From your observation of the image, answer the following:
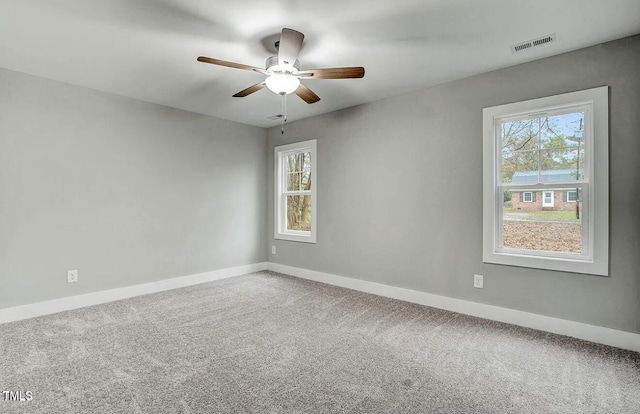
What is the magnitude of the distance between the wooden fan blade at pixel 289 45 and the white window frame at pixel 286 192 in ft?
7.60

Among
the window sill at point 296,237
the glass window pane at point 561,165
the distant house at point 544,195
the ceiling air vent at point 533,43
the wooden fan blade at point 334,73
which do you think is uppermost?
the ceiling air vent at point 533,43

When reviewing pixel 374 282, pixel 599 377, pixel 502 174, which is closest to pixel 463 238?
pixel 502 174

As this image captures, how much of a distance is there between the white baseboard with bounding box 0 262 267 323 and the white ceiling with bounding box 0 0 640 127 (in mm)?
2307

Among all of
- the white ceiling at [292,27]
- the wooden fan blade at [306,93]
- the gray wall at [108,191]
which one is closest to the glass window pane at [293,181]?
the gray wall at [108,191]

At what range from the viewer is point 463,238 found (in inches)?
130

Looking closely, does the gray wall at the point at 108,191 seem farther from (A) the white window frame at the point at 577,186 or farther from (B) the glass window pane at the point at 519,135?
(B) the glass window pane at the point at 519,135

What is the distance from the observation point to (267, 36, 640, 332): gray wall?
2.49 m

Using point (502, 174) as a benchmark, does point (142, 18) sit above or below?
above

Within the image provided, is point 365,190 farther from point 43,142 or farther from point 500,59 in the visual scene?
point 43,142

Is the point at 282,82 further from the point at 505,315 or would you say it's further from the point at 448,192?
the point at 505,315

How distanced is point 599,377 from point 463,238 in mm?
1495

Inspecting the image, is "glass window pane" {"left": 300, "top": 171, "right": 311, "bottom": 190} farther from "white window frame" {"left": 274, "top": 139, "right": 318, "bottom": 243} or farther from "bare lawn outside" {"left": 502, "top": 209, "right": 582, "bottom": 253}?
"bare lawn outside" {"left": 502, "top": 209, "right": 582, "bottom": 253}

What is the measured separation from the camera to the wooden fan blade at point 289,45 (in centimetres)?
217

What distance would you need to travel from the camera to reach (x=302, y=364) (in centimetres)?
224
